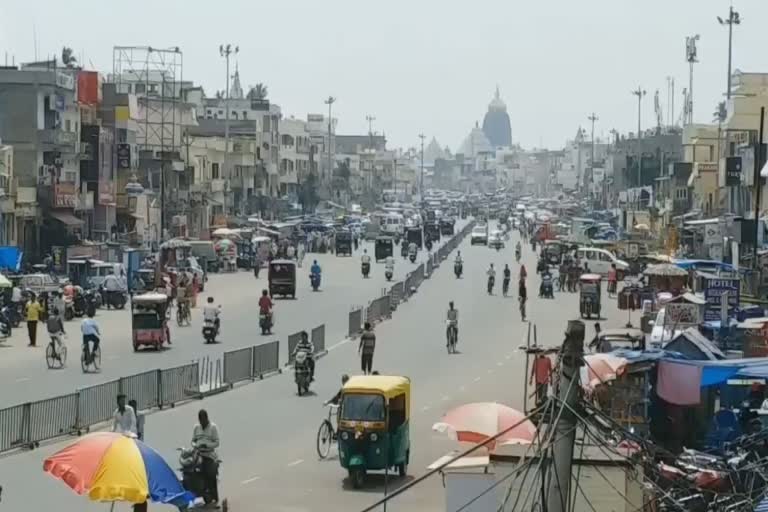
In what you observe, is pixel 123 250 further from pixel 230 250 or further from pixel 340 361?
pixel 340 361

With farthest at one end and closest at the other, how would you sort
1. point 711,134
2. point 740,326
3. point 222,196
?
point 222,196, point 711,134, point 740,326

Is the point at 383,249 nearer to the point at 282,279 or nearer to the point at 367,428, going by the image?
the point at 282,279

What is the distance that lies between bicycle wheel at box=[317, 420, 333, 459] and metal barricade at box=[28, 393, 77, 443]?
12.2 ft

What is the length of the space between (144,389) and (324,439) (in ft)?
15.4

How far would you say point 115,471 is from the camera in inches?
477

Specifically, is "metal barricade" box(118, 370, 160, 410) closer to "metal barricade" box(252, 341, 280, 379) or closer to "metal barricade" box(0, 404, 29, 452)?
"metal barricade" box(0, 404, 29, 452)

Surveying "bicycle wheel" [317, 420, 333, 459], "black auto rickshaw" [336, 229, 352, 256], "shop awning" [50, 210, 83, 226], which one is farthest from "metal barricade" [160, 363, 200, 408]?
"black auto rickshaw" [336, 229, 352, 256]

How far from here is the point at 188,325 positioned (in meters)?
42.6

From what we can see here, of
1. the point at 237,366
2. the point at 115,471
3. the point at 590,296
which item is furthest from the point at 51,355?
the point at 590,296

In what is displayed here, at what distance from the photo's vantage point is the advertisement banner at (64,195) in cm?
6044

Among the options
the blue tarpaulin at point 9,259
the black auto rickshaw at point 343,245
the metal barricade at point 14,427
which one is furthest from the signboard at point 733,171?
the metal barricade at point 14,427

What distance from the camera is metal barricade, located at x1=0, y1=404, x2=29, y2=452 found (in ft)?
68.2

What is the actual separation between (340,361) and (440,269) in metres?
40.8

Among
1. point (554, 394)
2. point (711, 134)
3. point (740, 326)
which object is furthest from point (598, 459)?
point (711, 134)
